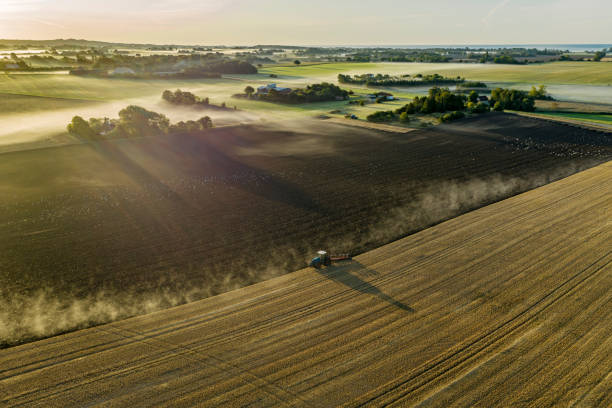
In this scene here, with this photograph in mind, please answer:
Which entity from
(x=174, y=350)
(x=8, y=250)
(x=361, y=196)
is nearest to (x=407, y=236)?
(x=361, y=196)

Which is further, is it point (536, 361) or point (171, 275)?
point (171, 275)

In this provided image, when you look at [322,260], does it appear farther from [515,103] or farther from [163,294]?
[515,103]

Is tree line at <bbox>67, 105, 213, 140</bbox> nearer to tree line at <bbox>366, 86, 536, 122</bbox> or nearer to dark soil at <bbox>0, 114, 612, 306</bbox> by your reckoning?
dark soil at <bbox>0, 114, 612, 306</bbox>

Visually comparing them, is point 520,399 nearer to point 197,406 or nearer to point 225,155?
point 197,406

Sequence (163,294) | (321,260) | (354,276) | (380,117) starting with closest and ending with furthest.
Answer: (163,294)
(354,276)
(321,260)
(380,117)

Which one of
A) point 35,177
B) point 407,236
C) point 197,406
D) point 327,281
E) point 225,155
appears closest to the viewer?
point 197,406

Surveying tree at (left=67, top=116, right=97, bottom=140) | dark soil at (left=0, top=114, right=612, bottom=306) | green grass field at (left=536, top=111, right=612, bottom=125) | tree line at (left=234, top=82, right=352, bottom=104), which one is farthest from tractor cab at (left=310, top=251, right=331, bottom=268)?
tree line at (left=234, top=82, right=352, bottom=104)

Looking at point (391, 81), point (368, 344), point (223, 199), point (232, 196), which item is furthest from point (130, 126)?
point (391, 81)
